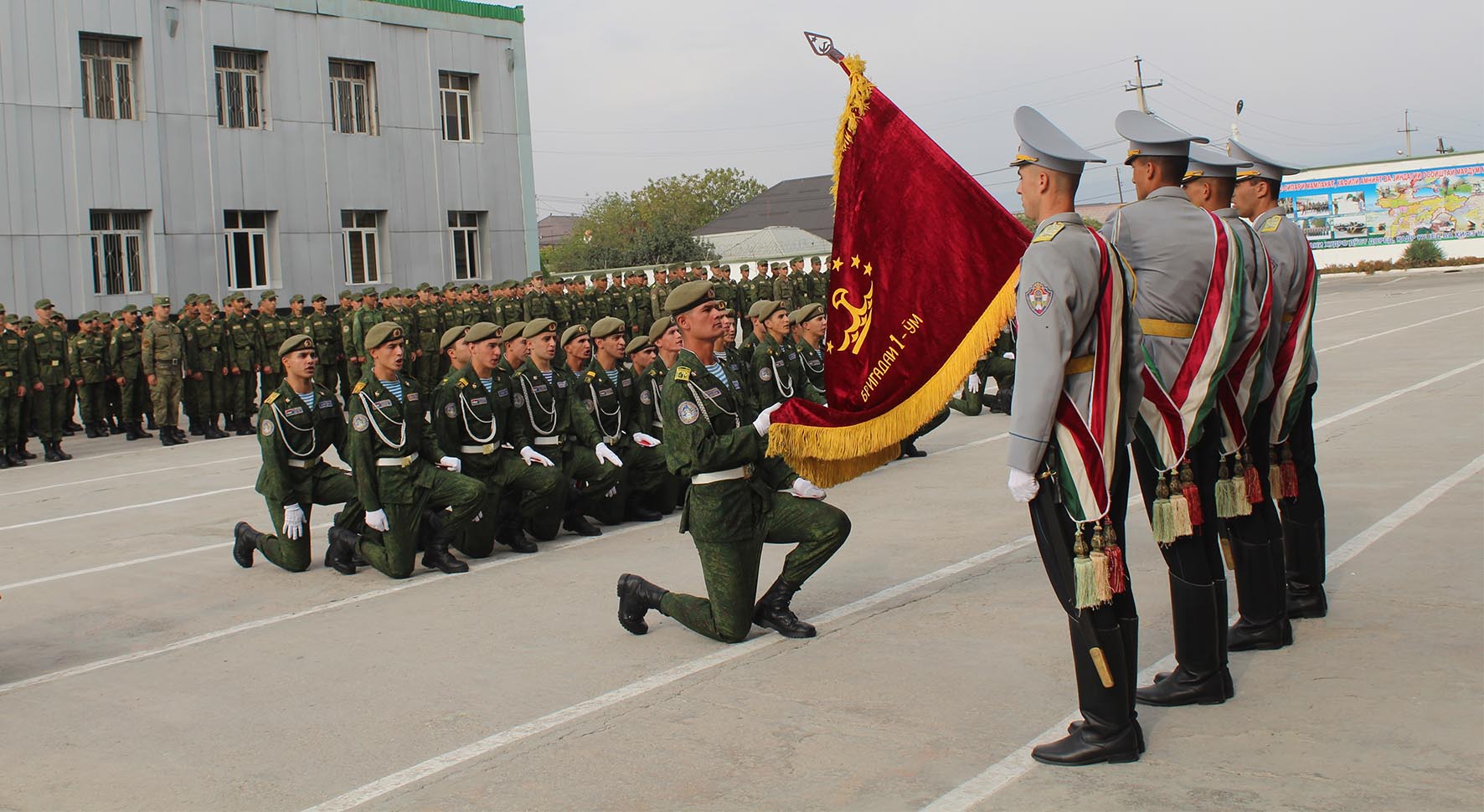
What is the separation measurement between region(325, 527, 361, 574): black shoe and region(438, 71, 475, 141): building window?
77.6 ft

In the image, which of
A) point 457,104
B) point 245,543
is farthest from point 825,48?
point 457,104

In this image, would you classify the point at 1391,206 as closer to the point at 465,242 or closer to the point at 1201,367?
the point at 465,242

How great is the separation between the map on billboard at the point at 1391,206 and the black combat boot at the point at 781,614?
44.6m

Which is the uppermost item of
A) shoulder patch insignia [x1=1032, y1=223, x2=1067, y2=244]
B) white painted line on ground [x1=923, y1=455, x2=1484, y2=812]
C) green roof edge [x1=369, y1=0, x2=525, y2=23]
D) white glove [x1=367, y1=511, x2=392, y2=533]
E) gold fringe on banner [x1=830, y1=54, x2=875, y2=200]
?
green roof edge [x1=369, y1=0, x2=525, y2=23]

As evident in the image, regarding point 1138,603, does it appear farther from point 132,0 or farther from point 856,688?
point 132,0

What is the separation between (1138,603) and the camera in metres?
6.57

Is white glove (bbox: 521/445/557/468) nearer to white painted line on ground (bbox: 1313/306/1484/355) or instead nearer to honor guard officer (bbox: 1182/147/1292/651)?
honor guard officer (bbox: 1182/147/1292/651)

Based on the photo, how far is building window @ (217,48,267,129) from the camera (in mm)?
26703

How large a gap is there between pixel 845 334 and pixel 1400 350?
1620 centimetres

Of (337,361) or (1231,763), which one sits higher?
(337,361)

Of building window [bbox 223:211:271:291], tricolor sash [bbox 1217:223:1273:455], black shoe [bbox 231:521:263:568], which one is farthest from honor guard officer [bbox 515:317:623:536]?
building window [bbox 223:211:271:291]

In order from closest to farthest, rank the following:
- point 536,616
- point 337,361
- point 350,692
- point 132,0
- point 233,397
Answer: point 350,692 → point 536,616 → point 233,397 → point 337,361 → point 132,0

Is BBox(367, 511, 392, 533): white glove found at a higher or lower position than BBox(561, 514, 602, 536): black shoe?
higher

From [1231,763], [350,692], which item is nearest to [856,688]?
[1231,763]
